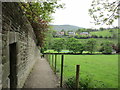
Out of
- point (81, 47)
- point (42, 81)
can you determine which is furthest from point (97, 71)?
point (81, 47)

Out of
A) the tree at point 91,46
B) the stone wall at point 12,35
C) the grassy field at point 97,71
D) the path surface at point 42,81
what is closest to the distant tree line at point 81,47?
the tree at point 91,46

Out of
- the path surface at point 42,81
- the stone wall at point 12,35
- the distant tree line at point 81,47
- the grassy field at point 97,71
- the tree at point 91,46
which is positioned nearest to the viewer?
the stone wall at point 12,35

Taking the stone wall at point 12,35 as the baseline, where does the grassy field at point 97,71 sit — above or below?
below

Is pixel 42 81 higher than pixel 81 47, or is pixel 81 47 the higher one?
pixel 42 81

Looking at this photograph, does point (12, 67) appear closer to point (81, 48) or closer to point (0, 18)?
point (0, 18)

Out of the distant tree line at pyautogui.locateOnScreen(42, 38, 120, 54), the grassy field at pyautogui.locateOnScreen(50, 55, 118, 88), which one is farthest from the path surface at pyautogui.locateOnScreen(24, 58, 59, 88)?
the distant tree line at pyautogui.locateOnScreen(42, 38, 120, 54)

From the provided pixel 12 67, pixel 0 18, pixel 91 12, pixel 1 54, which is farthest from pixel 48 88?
pixel 91 12

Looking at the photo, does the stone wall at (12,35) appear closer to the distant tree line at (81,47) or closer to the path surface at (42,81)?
A: the path surface at (42,81)

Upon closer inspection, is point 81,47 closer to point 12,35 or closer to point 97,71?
point 97,71

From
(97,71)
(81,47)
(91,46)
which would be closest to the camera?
→ (97,71)

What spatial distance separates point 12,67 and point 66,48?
60.8m

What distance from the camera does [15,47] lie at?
3.13 m

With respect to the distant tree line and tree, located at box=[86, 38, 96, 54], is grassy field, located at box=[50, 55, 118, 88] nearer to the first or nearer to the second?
the distant tree line

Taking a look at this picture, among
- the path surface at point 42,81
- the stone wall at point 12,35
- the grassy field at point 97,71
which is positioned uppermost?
the stone wall at point 12,35
